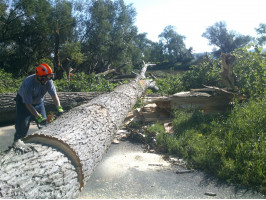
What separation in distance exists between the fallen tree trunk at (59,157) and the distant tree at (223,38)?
30.5 meters

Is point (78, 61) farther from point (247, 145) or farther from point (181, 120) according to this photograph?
point (247, 145)

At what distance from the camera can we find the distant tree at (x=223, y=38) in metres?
32.4

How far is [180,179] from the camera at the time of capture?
11.5ft

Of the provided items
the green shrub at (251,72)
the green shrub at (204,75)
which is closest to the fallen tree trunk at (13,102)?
the green shrub at (204,75)

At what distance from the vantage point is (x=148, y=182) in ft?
11.2

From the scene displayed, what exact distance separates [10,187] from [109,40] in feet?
56.5

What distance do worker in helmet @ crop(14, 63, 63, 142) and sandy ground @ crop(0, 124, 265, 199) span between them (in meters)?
1.44

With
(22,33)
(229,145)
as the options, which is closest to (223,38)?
(22,33)

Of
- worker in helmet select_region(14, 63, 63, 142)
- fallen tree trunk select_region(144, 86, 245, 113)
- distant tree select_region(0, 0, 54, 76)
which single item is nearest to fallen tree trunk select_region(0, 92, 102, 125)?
fallen tree trunk select_region(144, 86, 245, 113)

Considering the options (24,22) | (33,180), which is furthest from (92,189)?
(24,22)

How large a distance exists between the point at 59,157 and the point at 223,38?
34767 mm

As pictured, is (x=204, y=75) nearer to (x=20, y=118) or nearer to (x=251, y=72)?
(x=251, y=72)

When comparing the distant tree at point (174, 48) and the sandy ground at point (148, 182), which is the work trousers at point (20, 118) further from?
the distant tree at point (174, 48)

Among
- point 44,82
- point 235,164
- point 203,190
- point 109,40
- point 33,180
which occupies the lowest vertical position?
point 203,190
